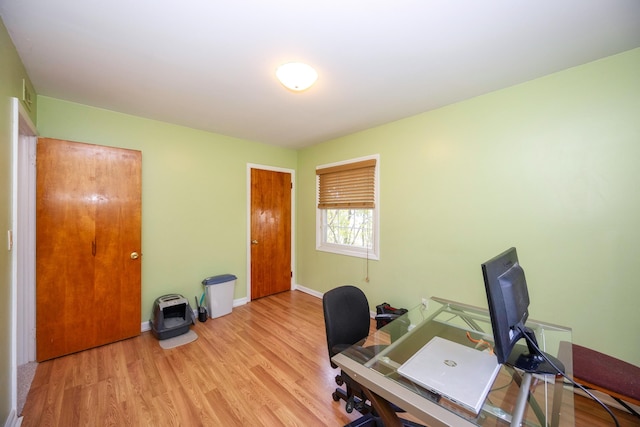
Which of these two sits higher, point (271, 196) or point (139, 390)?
point (271, 196)

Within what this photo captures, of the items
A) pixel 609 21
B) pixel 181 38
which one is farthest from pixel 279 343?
pixel 609 21

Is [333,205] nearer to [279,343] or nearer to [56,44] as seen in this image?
[279,343]

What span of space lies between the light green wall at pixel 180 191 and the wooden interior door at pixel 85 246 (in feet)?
0.74

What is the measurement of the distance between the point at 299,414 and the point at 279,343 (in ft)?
3.12

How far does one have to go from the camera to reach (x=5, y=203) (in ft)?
4.79

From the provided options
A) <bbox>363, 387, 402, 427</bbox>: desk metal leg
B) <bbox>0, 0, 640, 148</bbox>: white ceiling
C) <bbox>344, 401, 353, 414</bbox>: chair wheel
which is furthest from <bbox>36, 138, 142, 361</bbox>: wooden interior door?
<bbox>363, 387, 402, 427</bbox>: desk metal leg

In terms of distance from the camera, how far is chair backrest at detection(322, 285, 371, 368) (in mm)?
1559

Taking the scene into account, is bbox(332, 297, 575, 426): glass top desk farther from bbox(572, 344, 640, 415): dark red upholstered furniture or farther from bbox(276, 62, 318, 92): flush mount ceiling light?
bbox(276, 62, 318, 92): flush mount ceiling light

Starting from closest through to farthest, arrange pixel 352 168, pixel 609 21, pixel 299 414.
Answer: pixel 609 21 < pixel 299 414 < pixel 352 168

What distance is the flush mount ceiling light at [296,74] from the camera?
5.66 feet

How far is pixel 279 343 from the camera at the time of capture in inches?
101

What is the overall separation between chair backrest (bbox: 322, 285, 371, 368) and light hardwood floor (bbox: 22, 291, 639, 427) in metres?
0.54

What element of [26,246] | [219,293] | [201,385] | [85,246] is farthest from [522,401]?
[26,246]

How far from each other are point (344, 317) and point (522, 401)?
976 mm
